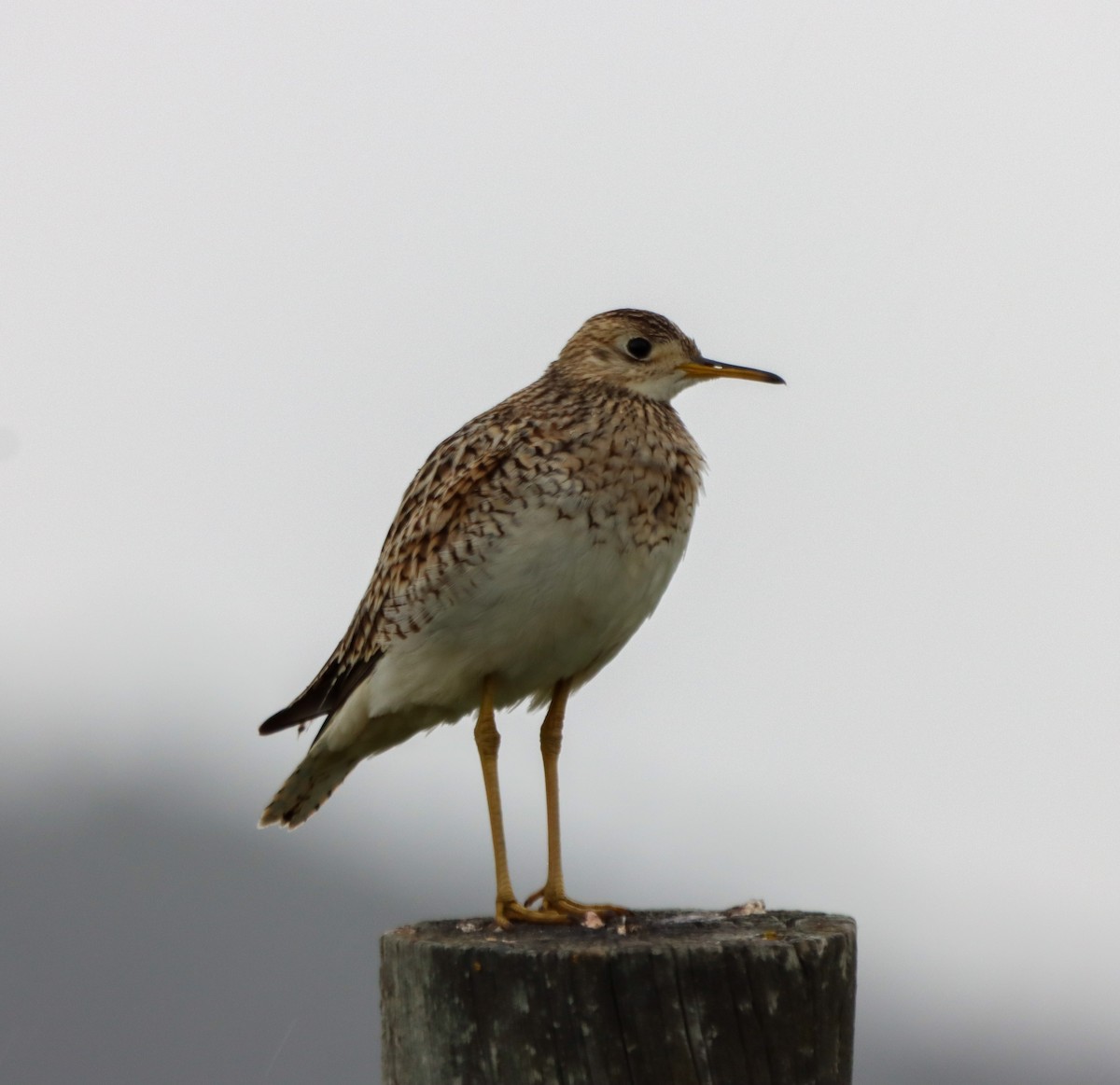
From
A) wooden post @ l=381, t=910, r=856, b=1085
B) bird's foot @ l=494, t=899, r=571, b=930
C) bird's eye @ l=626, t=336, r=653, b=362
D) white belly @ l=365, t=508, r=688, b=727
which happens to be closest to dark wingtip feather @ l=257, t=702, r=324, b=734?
white belly @ l=365, t=508, r=688, b=727

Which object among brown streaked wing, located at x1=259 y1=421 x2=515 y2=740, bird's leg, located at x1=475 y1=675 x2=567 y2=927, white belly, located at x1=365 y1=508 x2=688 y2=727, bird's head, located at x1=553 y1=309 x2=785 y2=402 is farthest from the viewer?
bird's head, located at x1=553 y1=309 x2=785 y2=402

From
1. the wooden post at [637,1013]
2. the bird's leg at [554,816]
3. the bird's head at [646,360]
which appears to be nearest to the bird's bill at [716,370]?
the bird's head at [646,360]

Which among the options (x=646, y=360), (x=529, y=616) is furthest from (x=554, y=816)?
(x=646, y=360)

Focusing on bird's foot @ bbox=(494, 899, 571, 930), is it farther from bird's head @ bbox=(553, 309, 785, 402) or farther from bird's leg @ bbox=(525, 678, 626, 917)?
bird's head @ bbox=(553, 309, 785, 402)

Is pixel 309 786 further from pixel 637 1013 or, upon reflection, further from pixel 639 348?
pixel 637 1013

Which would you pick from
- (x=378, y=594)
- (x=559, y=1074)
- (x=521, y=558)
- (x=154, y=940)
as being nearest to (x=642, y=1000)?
(x=559, y=1074)

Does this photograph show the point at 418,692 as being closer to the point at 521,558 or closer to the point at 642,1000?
the point at 521,558
